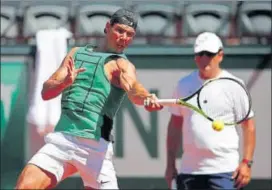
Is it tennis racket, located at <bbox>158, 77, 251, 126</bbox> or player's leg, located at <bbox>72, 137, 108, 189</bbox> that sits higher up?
tennis racket, located at <bbox>158, 77, 251, 126</bbox>

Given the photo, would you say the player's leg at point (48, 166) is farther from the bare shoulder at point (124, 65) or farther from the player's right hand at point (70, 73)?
the bare shoulder at point (124, 65)

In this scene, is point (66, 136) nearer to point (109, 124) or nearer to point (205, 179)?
point (109, 124)

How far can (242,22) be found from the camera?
7.28m

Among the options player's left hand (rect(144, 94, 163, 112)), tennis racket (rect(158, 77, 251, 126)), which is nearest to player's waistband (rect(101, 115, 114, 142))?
player's left hand (rect(144, 94, 163, 112))

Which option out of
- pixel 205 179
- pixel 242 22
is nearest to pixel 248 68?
pixel 242 22

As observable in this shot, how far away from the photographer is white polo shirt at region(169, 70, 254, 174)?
534cm

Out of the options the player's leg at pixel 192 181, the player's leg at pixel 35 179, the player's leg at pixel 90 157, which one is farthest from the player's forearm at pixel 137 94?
the player's leg at pixel 192 181

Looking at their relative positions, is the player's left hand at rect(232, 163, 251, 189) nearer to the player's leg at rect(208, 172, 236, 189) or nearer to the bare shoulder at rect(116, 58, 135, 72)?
the player's leg at rect(208, 172, 236, 189)

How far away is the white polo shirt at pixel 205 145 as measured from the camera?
5.34m

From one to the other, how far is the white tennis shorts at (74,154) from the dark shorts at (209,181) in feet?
3.85

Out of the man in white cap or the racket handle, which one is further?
the man in white cap

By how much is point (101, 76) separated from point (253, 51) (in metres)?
2.81

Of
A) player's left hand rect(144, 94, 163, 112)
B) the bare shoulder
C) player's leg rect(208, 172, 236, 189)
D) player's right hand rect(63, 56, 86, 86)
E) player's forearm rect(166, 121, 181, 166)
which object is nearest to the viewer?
player's left hand rect(144, 94, 163, 112)

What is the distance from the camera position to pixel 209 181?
211 inches
